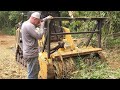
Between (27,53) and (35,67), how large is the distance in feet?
1.15

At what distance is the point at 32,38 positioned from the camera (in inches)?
226

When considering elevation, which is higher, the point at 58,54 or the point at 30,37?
the point at 30,37

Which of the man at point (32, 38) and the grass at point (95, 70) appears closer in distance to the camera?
the man at point (32, 38)

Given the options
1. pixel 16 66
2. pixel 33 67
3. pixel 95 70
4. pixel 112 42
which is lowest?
pixel 16 66

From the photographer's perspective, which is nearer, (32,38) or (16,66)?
(32,38)

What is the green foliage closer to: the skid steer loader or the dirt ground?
the dirt ground

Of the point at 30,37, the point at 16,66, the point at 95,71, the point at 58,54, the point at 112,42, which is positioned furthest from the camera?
the point at 112,42

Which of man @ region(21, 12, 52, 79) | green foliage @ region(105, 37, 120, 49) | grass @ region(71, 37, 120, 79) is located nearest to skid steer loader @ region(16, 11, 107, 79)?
grass @ region(71, 37, 120, 79)

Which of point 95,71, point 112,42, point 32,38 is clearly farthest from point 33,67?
point 112,42

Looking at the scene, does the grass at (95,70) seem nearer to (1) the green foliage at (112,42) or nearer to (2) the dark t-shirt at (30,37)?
(2) the dark t-shirt at (30,37)

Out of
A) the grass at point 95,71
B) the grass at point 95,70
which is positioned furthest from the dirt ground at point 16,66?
the grass at point 95,71

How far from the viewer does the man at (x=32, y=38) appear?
5.62m

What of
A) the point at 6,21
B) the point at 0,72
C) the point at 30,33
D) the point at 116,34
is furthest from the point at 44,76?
the point at 6,21

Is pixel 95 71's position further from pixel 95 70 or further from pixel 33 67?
pixel 33 67
